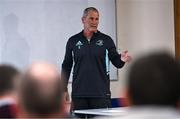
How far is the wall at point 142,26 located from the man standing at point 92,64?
1.34 m

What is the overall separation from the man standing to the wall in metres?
1.34

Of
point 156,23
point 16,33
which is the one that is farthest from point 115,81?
point 16,33

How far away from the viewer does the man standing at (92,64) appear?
4762 millimetres

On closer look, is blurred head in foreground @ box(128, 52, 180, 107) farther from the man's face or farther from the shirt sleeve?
the shirt sleeve

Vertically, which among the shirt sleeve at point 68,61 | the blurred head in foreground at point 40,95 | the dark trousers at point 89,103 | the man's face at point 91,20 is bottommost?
the dark trousers at point 89,103

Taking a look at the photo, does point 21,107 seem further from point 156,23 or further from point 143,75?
point 156,23

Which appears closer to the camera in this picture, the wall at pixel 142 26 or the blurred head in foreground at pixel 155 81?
the blurred head in foreground at pixel 155 81

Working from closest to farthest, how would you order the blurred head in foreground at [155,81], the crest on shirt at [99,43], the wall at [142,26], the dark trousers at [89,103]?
the blurred head in foreground at [155,81] < the dark trousers at [89,103] < the crest on shirt at [99,43] < the wall at [142,26]

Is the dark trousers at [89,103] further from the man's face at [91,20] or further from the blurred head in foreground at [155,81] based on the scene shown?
the blurred head in foreground at [155,81]

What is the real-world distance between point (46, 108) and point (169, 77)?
39cm

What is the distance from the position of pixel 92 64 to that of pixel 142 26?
6.10 feet

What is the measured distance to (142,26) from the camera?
6.40 m

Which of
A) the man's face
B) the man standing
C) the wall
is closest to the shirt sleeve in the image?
the man standing

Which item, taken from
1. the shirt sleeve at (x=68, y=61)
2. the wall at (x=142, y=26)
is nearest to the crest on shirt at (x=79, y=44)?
the shirt sleeve at (x=68, y=61)
